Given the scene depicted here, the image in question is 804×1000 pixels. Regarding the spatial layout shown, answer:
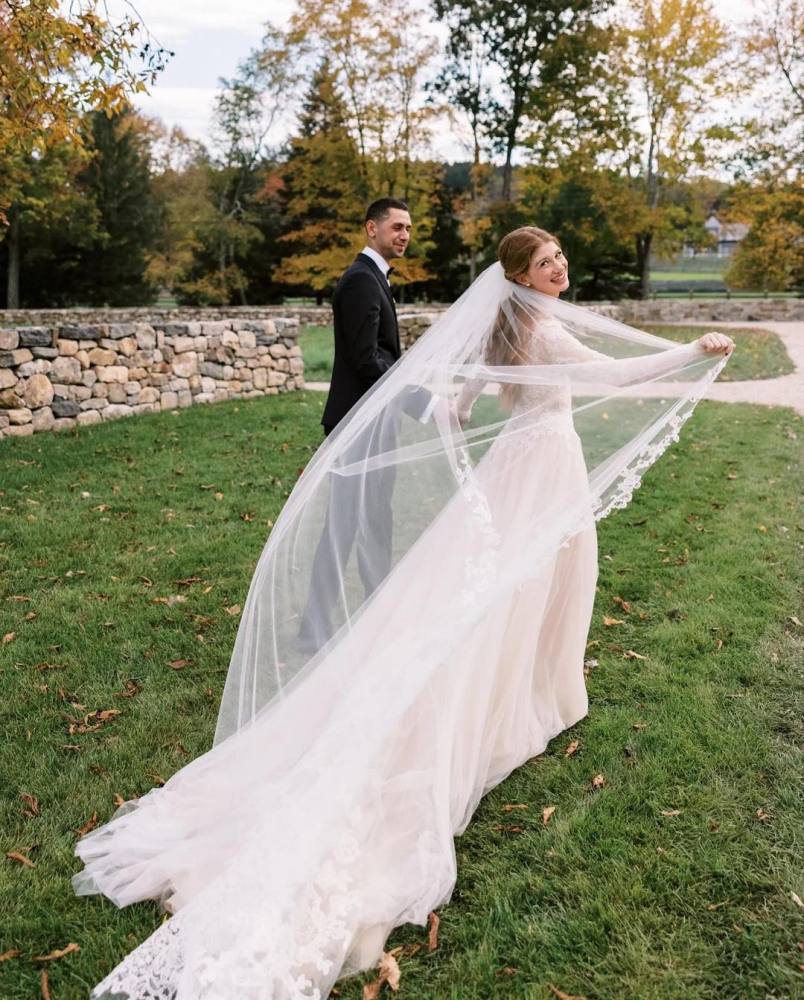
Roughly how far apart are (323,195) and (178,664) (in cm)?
3182

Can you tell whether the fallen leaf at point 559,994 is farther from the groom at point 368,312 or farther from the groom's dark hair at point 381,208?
the groom's dark hair at point 381,208

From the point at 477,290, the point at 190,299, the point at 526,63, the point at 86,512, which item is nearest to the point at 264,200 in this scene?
the point at 190,299

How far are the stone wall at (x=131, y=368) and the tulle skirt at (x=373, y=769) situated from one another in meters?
7.95

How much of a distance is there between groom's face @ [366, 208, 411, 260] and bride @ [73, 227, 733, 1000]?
0.74 meters

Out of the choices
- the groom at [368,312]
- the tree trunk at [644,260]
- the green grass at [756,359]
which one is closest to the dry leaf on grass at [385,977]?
the groom at [368,312]

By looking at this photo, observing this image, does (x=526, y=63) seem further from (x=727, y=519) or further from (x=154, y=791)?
(x=154, y=791)

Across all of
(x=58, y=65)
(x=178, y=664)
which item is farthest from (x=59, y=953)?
(x=58, y=65)

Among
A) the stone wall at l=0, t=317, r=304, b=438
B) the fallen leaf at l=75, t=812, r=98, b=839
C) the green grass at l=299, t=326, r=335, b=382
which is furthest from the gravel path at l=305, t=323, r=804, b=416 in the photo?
the fallen leaf at l=75, t=812, r=98, b=839

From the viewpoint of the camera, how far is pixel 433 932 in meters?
2.55

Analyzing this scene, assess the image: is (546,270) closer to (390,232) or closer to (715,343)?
(715,343)

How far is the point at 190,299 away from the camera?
34.8 m

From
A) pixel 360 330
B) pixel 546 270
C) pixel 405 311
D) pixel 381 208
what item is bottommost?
pixel 360 330

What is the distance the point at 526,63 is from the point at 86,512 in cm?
3103

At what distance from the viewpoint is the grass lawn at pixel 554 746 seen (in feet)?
8.11
